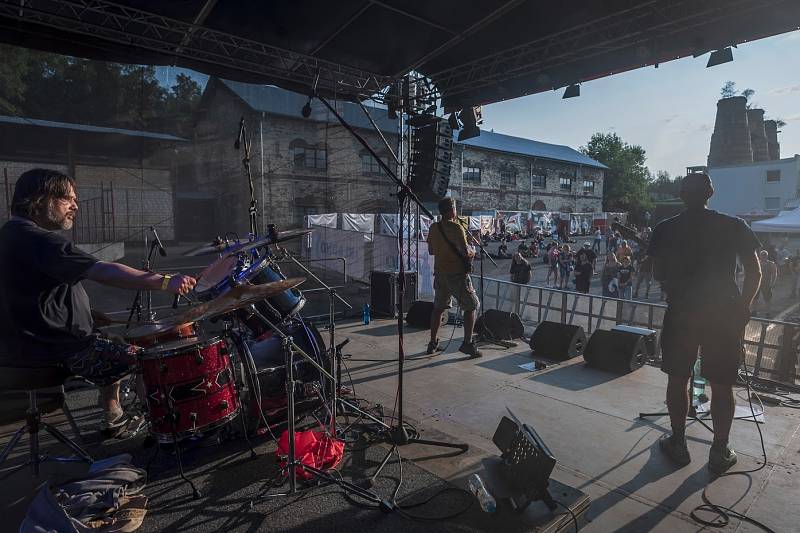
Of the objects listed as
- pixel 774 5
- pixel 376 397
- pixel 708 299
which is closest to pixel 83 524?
pixel 376 397

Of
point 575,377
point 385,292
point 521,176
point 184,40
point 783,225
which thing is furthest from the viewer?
point 521,176

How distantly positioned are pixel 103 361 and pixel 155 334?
890 millimetres

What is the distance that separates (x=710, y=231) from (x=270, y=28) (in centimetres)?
580

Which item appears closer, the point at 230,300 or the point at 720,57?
the point at 230,300

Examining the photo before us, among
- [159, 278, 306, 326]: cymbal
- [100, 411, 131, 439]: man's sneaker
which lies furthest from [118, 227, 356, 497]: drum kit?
[100, 411, 131, 439]: man's sneaker

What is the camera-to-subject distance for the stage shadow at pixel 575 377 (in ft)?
16.5

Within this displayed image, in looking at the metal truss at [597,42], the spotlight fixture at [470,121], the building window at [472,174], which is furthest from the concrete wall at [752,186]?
the metal truss at [597,42]

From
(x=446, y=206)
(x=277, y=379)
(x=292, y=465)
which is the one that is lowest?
(x=292, y=465)

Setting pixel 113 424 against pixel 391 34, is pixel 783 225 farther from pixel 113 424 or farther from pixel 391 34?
pixel 113 424

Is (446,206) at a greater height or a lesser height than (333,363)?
greater

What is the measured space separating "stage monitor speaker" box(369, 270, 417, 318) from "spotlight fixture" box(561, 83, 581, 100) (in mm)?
4245

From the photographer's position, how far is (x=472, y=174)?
1410 inches

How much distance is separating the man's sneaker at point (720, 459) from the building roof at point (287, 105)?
10.3 m

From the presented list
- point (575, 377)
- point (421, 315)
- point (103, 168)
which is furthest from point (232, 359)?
point (103, 168)
